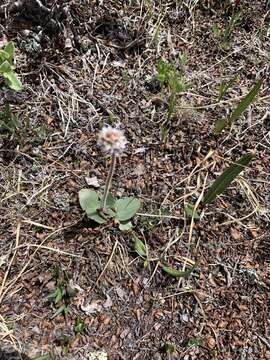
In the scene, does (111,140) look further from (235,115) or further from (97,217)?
(235,115)

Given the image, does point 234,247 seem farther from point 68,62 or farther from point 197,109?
point 68,62

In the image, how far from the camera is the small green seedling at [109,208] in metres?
1.92

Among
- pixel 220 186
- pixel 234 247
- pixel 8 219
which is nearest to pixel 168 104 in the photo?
pixel 220 186

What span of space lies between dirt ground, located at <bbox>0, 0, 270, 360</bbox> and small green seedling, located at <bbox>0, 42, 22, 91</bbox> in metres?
0.11

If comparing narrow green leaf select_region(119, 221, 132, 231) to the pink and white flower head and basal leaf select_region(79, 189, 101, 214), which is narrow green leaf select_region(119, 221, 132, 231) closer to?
basal leaf select_region(79, 189, 101, 214)

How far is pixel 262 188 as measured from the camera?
2189 mm

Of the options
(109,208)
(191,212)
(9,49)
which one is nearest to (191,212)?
(191,212)

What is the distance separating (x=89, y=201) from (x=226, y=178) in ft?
1.84

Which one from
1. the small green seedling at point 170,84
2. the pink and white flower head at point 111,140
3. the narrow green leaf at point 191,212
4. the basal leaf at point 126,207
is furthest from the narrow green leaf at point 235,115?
the pink and white flower head at point 111,140

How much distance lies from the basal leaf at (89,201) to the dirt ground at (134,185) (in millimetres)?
76

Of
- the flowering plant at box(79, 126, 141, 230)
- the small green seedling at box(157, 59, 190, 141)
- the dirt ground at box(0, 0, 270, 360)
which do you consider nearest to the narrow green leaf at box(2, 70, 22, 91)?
the dirt ground at box(0, 0, 270, 360)

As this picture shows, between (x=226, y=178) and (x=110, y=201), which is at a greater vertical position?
(x=226, y=178)

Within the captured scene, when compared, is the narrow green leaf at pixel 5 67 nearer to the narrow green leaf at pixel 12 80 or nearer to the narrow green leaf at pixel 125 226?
the narrow green leaf at pixel 12 80

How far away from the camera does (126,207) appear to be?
1954mm
